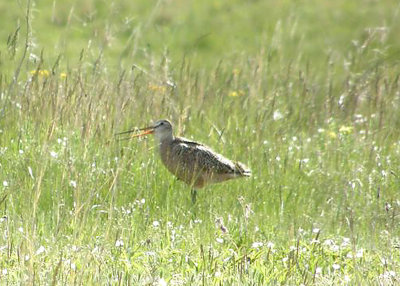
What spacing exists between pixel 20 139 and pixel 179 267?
2213 mm

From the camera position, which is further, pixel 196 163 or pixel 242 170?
pixel 196 163

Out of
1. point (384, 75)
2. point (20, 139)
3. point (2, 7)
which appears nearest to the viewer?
point (20, 139)

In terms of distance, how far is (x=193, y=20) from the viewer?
20.2m

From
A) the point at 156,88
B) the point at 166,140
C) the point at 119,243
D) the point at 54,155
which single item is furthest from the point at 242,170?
the point at 119,243

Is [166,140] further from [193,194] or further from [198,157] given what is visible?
[193,194]

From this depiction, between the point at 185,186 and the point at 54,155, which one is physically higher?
the point at 54,155

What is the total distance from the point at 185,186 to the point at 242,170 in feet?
1.37

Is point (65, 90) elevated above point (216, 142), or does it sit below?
above

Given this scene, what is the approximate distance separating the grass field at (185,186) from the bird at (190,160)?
96 mm

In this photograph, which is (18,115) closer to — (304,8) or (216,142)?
(216,142)

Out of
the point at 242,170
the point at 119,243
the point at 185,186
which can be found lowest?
the point at 185,186

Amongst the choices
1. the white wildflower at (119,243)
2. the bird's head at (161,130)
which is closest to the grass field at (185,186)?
the white wildflower at (119,243)

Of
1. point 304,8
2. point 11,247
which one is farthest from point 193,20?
point 11,247

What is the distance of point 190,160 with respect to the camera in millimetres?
7406
